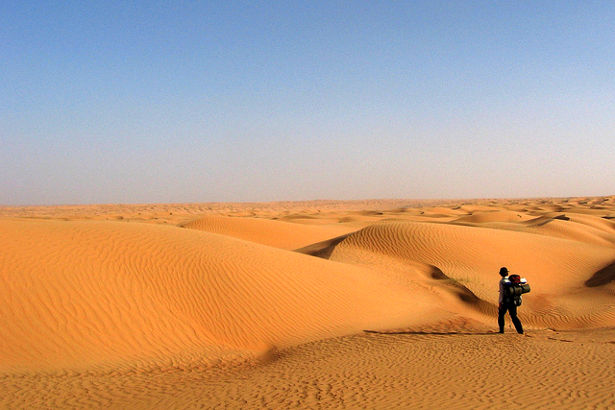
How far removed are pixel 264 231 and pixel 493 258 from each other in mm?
13943

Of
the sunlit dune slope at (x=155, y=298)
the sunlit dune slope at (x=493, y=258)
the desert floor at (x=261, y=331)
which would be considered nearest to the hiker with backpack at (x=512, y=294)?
the desert floor at (x=261, y=331)

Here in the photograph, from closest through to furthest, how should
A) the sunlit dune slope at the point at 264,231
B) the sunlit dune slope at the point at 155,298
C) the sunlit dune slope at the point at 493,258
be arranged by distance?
1. the sunlit dune slope at the point at 155,298
2. the sunlit dune slope at the point at 493,258
3. the sunlit dune slope at the point at 264,231

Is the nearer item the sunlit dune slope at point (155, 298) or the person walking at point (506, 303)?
the sunlit dune slope at point (155, 298)

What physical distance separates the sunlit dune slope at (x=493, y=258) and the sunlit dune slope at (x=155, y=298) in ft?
15.8

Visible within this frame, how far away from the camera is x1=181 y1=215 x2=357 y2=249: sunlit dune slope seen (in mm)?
27766

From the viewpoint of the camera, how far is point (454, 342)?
30.4 ft

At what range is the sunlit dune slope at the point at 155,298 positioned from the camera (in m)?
8.63

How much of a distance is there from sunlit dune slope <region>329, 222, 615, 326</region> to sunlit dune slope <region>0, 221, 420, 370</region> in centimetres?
481

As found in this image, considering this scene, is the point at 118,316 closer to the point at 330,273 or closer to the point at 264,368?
the point at 264,368

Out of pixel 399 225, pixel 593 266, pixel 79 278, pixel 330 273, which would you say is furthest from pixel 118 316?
pixel 593 266

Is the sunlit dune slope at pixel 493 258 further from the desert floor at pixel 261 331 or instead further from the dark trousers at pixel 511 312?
the dark trousers at pixel 511 312

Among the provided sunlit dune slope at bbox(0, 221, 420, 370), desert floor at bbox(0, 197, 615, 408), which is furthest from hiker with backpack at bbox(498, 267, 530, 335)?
sunlit dune slope at bbox(0, 221, 420, 370)

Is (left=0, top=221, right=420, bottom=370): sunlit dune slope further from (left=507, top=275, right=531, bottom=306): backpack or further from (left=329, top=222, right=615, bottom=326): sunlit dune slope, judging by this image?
(left=329, top=222, right=615, bottom=326): sunlit dune slope

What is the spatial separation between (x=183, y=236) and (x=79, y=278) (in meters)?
4.62
